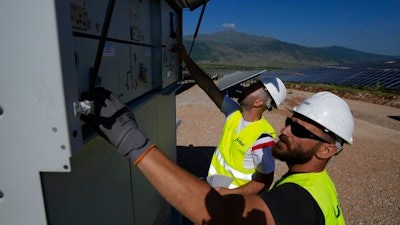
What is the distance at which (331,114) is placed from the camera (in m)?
1.82

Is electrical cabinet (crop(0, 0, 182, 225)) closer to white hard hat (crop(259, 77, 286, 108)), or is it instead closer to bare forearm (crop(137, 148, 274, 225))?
bare forearm (crop(137, 148, 274, 225))

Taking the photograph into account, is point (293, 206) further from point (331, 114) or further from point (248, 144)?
point (248, 144)

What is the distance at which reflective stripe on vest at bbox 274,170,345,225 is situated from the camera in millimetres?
1405

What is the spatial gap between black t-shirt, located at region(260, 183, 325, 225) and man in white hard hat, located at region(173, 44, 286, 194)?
2.99ft

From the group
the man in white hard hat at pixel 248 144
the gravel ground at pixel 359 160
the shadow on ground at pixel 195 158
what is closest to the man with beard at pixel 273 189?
the man in white hard hat at pixel 248 144

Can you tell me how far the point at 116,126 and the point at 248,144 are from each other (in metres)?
1.62

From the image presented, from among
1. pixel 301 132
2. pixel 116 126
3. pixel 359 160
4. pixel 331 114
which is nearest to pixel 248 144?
pixel 301 132

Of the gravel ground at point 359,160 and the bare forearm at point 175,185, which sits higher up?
the bare forearm at point 175,185

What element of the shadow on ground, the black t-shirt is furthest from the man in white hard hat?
the shadow on ground

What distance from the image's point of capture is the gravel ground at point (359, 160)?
4.84 metres

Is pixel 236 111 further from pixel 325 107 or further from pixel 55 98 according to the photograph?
pixel 55 98

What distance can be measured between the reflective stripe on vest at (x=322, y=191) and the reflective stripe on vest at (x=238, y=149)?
812 millimetres

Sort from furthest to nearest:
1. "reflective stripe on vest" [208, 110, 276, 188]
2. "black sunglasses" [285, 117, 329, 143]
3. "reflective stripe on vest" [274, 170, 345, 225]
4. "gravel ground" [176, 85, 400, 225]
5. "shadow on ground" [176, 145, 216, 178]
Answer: "shadow on ground" [176, 145, 216, 178], "gravel ground" [176, 85, 400, 225], "reflective stripe on vest" [208, 110, 276, 188], "black sunglasses" [285, 117, 329, 143], "reflective stripe on vest" [274, 170, 345, 225]

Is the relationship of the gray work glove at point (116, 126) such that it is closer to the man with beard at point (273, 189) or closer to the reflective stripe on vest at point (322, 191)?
the man with beard at point (273, 189)
